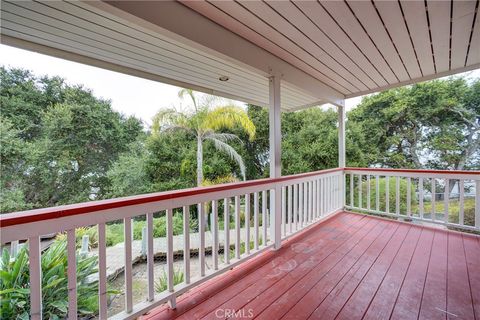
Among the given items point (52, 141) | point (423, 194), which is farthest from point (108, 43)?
point (52, 141)

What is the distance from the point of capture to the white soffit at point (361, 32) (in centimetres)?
175

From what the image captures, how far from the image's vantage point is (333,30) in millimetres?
2080

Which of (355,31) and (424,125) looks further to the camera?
(424,125)

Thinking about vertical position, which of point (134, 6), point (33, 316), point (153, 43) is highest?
point (153, 43)

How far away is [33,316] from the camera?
109cm

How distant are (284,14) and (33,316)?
→ 8.30 ft

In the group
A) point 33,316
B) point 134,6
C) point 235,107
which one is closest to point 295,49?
point 134,6

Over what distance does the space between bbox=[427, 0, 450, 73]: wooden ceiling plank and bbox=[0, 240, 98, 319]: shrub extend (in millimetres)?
3527

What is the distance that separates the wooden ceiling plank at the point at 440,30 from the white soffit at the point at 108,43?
1.55 meters

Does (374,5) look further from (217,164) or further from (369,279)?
(217,164)

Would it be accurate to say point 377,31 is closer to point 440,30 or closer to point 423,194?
point 440,30

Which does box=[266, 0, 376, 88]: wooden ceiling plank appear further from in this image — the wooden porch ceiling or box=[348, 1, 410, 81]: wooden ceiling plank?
box=[348, 1, 410, 81]: wooden ceiling plank

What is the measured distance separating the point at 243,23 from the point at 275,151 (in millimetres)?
1361

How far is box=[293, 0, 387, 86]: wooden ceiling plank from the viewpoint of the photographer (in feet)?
5.72
